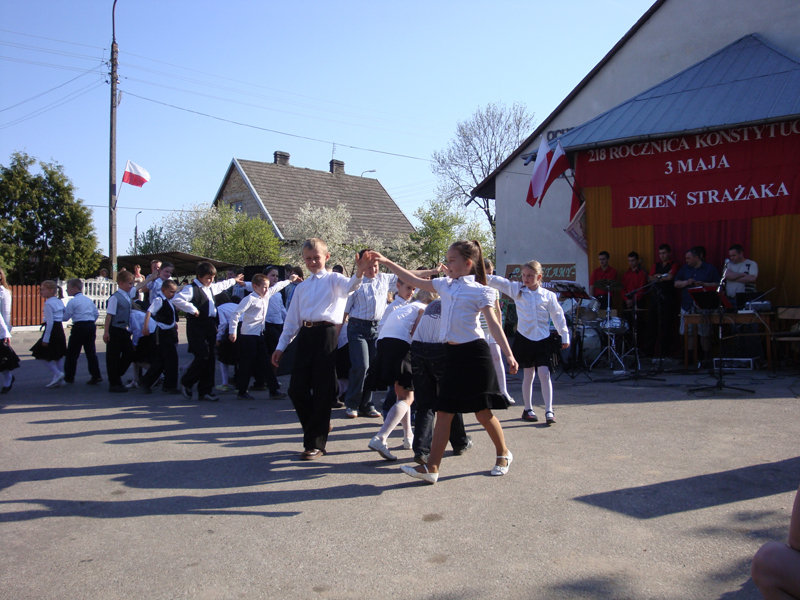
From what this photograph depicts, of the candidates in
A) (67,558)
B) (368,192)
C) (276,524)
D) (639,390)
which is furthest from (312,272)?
(368,192)

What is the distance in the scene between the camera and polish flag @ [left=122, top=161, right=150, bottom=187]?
26.0 meters

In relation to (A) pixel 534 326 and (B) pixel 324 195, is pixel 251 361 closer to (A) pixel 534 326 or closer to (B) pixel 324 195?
(A) pixel 534 326

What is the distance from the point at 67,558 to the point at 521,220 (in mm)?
15206

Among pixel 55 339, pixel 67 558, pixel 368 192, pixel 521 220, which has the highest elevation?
pixel 368 192

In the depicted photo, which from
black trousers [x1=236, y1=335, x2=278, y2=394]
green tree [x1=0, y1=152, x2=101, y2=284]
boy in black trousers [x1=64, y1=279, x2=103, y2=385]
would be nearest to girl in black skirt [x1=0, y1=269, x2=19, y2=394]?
boy in black trousers [x1=64, y1=279, x2=103, y2=385]

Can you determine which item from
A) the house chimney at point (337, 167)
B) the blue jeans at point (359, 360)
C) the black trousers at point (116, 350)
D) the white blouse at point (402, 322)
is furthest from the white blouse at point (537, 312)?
the house chimney at point (337, 167)

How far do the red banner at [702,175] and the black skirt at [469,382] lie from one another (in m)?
9.46

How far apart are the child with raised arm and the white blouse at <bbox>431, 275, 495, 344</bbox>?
3.29 ft

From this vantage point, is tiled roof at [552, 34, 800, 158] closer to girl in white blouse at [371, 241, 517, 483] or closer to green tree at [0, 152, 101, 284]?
girl in white blouse at [371, 241, 517, 483]

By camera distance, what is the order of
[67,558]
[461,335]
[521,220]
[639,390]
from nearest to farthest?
[67,558] → [461,335] → [639,390] → [521,220]

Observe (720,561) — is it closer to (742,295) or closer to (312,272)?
→ (312,272)

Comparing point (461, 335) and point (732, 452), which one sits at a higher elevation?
point (461, 335)

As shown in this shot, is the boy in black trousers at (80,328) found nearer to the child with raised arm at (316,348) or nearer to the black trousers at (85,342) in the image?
the black trousers at (85,342)

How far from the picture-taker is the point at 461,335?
500 cm
